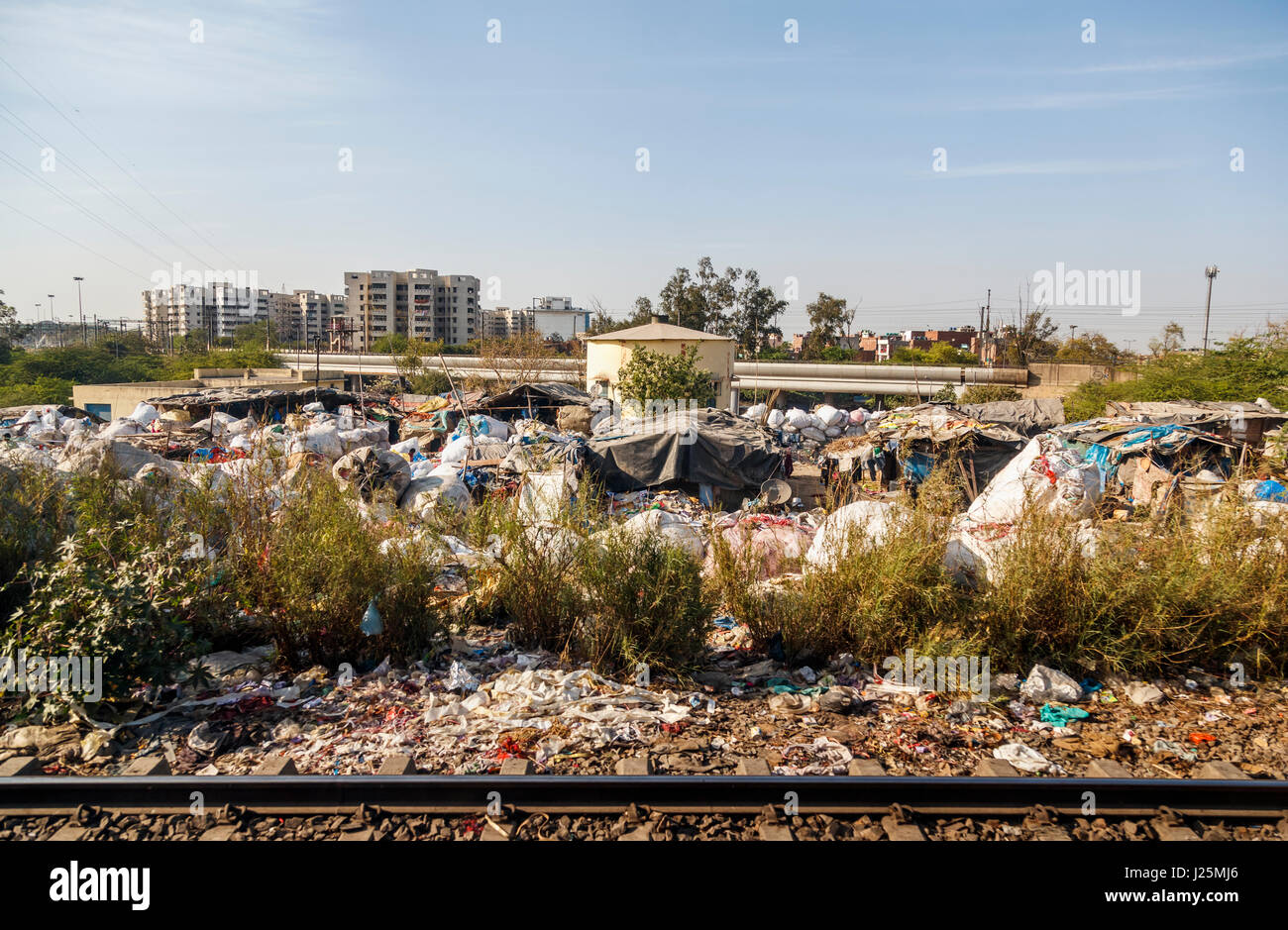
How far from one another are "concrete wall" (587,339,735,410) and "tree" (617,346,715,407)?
15.3 ft

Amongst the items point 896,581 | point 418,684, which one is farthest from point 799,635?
point 418,684

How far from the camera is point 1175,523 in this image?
5.20 meters

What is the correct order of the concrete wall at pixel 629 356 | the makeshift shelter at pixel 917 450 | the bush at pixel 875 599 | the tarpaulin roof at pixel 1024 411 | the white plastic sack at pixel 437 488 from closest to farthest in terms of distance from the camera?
the bush at pixel 875 599, the white plastic sack at pixel 437 488, the makeshift shelter at pixel 917 450, the tarpaulin roof at pixel 1024 411, the concrete wall at pixel 629 356

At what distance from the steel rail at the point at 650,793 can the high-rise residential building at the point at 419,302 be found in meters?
102

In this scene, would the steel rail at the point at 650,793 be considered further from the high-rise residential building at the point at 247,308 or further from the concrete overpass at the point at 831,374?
the high-rise residential building at the point at 247,308

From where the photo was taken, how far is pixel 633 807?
129 inches

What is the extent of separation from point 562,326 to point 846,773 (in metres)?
82.3

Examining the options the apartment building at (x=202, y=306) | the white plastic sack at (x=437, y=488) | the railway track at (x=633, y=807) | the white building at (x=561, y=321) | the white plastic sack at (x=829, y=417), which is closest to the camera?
the railway track at (x=633, y=807)

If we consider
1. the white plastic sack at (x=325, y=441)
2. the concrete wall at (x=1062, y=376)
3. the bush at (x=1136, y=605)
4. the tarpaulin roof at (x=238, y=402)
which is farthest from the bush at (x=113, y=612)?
the concrete wall at (x=1062, y=376)

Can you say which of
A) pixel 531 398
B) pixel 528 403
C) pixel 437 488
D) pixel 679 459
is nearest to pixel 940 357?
pixel 531 398

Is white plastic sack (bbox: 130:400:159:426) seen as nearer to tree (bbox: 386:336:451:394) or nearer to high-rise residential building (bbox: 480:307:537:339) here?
tree (bbox: 386:336:451:394)

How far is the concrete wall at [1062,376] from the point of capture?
107 ft

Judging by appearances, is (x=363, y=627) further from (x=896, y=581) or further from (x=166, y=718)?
(x=896, y=581)

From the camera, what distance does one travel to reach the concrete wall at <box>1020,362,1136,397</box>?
1286 inches
